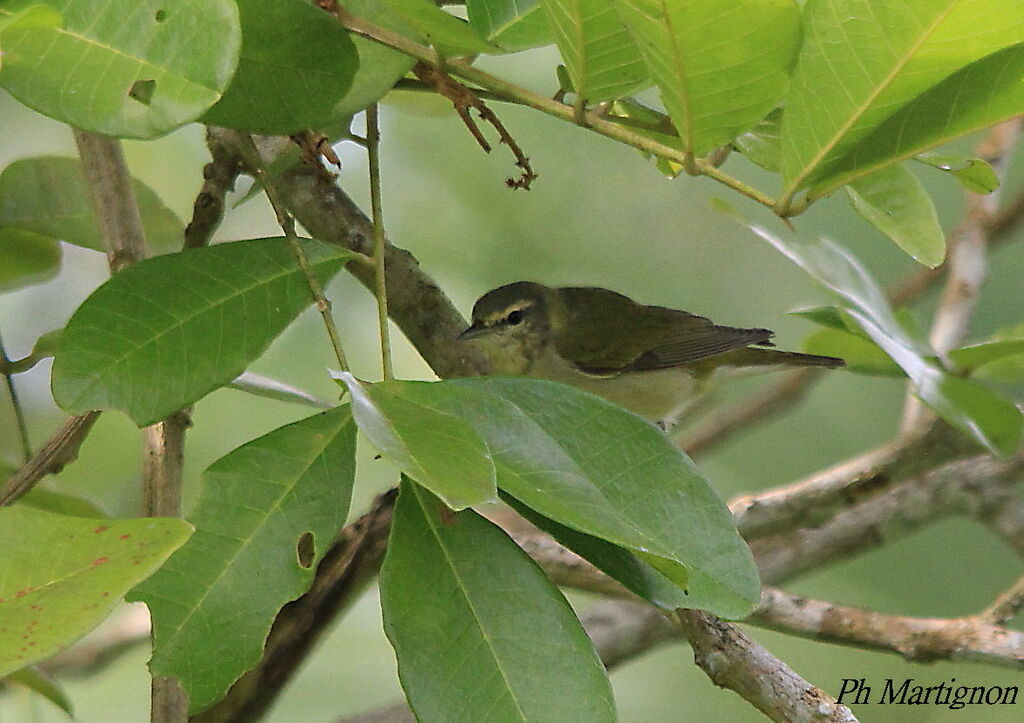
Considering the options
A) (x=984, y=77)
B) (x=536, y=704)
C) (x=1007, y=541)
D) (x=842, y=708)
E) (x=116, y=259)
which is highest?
(x=984, y=77)

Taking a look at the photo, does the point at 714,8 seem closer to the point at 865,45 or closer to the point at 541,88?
the point at 865,45

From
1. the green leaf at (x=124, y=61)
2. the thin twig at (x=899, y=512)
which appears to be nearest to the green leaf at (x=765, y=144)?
the green leaf at (x=124, y=61)

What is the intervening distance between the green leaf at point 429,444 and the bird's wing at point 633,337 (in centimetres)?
221

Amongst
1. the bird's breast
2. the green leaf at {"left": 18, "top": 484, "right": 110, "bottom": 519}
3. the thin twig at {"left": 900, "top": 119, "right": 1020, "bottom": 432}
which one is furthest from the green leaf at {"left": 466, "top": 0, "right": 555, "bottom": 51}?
the bird's breast

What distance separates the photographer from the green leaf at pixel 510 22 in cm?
104

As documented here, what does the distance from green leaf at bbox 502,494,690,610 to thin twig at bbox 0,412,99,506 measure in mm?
634

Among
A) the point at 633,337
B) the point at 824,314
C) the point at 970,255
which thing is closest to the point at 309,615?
the point at 824,314

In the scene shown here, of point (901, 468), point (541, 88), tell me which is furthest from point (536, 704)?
point (541, 88)

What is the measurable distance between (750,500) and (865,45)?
1348 millimetres

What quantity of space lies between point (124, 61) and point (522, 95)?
1.22 ft

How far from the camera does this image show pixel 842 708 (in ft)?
3.91

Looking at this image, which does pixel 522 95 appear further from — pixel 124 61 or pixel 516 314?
pixel 516 314

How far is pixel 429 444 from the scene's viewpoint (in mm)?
805

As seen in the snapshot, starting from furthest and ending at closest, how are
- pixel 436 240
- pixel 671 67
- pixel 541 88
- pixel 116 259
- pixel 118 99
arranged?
pixel 436 240 < pixel 541 88 < pixel 116 259 < pixel 671 67 < pixel 118 99
